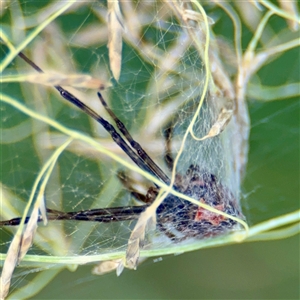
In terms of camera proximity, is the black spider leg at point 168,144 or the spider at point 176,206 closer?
the spider at point 176,206

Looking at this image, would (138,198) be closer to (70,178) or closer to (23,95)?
(70,178)

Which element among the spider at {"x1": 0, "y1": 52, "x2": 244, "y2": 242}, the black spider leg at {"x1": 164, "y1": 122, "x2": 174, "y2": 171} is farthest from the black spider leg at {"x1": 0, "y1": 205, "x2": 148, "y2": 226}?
the black spider leg at {"x1": 164, "y1": 122, "x2": 174, "y2": 171}

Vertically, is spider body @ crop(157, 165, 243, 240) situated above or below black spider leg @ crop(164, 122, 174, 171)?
below

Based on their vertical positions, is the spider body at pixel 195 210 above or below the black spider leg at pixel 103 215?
below

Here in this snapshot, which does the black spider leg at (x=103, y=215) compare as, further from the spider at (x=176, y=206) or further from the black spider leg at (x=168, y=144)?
the black spider leg at (x=168, y=144)

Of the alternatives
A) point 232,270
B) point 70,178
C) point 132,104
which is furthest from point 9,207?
point 232,270

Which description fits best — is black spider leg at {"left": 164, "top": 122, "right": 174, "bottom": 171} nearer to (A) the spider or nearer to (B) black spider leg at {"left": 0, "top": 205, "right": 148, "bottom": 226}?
(A) the spider

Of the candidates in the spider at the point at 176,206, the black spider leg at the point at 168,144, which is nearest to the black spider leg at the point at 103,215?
the spider at the point at 176,206
